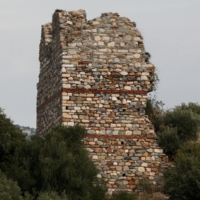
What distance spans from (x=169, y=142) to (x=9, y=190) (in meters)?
7.28

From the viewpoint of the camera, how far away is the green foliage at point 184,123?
56.5 feet

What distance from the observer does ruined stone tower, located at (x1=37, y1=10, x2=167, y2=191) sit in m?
14.8

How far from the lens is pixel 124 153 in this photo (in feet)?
48.9

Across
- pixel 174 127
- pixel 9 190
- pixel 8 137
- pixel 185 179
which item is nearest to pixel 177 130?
pixel 174 127

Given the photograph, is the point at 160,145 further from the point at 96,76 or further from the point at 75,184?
the point at 75,184

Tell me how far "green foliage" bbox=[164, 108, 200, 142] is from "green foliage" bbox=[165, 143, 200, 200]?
3028 millimetres

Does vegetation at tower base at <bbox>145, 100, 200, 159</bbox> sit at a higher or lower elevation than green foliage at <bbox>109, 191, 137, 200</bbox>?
higher

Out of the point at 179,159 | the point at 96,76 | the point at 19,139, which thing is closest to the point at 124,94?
the point at 96,76

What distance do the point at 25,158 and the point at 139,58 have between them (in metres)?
5.73

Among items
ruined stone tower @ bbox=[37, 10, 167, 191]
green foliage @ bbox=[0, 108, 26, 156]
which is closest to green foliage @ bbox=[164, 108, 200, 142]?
ruined stone tower @ bbox=[37, 10, 167, 191]

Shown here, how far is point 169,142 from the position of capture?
1625cm

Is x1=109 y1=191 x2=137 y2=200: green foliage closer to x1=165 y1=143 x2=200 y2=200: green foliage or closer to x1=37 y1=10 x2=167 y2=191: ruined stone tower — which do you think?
x1=37 y1=10 x2=167 y2=191: ruined stone tower

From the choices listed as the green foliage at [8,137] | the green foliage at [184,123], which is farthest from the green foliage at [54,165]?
the green foliage at [184,123]

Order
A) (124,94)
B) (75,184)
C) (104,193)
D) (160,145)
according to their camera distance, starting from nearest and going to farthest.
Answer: (75,184) → (104,193) → (124,94) → (160,145)
